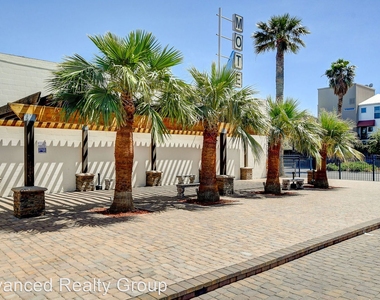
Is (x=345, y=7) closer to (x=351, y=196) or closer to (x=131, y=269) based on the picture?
(x=351, y=196)

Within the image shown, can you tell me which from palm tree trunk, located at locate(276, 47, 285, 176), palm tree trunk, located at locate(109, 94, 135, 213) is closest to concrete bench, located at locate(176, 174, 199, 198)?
palm tree trunk, located at locate(109, 94, 135, 213)

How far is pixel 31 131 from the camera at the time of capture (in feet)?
28.5

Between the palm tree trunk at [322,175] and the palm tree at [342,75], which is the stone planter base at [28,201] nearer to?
the palm tree trunk at [322,175]

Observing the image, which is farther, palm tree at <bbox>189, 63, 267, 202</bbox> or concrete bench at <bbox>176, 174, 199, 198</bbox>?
concrete bench at <bbox>176, 174, 199, 198</bbox>

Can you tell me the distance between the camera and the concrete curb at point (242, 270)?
3.99 meters

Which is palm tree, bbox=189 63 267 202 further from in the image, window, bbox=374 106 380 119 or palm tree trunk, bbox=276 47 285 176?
window, bbox=374 106 380 119

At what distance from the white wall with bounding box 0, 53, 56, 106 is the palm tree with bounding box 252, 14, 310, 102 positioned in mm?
16479

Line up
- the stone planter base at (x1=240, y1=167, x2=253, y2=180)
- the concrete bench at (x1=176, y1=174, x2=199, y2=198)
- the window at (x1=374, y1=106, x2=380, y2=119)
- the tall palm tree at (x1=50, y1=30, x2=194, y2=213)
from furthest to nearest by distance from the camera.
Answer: the window at (x1=374, y1=106, x2=380, y2=119) < the stone planter base at (x1=240, y1=167, x2=253, y2=180) < the concrete bench at (x1=176, y1=174, x2=199, y2=198) < the tall palm tree at (x1=50, y1=30, x2=194, y2=213)

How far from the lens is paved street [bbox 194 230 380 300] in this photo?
13.6ft

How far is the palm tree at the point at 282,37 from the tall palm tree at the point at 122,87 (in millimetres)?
17071

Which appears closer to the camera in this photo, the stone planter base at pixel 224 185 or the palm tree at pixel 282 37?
the stone planter base at pixel 224 185

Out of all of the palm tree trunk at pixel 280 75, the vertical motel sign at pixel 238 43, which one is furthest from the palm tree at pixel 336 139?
the palm tree trunk at pixel 280 75

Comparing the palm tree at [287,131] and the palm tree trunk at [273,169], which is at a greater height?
the palm tree at [287,131]

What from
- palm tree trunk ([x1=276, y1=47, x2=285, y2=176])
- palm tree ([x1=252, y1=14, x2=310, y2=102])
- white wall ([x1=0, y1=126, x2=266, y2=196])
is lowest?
white wall ([x1=0, y1=126, x2=266, y2=196])
